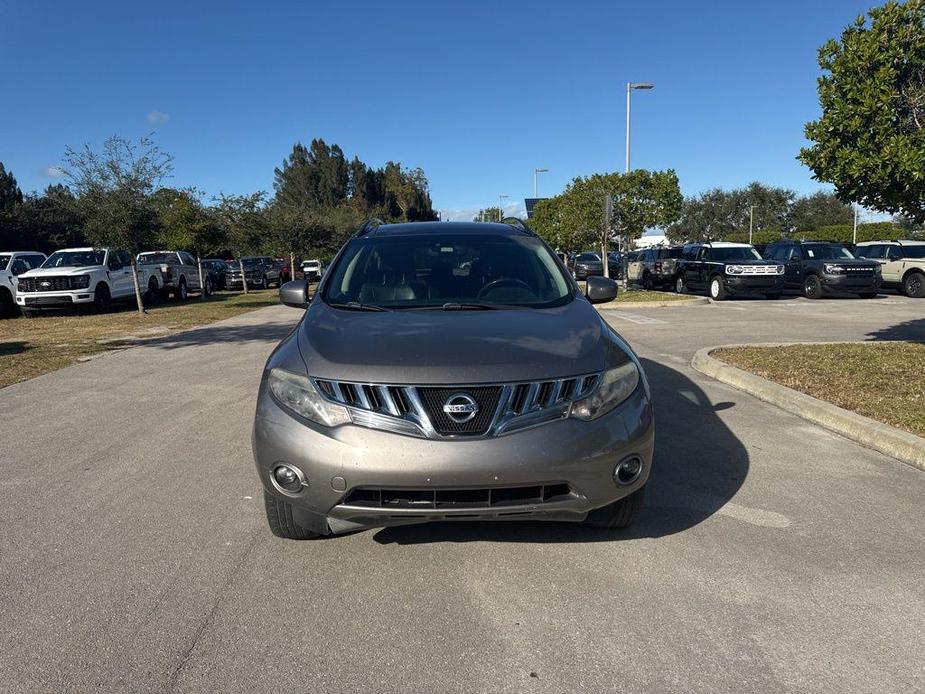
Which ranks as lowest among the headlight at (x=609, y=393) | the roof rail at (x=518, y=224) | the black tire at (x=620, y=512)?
the black tire at (x=620, y=512)

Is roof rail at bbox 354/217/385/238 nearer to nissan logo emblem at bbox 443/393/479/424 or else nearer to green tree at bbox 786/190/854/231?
nissan logo emblem at bbox 443/393/479/424

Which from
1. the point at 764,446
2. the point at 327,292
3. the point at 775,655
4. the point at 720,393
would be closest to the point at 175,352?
the point at 327,292

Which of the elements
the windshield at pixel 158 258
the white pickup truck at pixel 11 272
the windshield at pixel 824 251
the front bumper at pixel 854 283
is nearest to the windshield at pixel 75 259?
the white pickup truck at pixel 11 272

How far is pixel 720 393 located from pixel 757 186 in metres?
75.3

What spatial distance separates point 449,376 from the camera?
2949mm

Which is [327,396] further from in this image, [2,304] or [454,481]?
[2,304]

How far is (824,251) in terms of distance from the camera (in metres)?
21.1

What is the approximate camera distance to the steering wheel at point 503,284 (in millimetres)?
4266

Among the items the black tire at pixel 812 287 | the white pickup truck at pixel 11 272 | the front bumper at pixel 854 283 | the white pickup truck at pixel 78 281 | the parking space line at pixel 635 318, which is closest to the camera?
the parking space line at pixel 635 318

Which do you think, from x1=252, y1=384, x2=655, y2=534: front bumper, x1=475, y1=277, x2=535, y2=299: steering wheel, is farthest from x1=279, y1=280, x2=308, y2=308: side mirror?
x1=252, y1=384, x2=655, y2=534: front bumper

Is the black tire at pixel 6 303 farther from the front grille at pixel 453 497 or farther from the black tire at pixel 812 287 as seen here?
the black tire at pixel 812 287

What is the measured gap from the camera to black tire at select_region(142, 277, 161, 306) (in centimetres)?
2195

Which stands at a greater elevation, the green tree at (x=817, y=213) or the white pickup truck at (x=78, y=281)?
the green tree at (x=817, y=213)

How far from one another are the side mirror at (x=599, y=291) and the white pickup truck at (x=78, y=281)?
17168 millimetres
